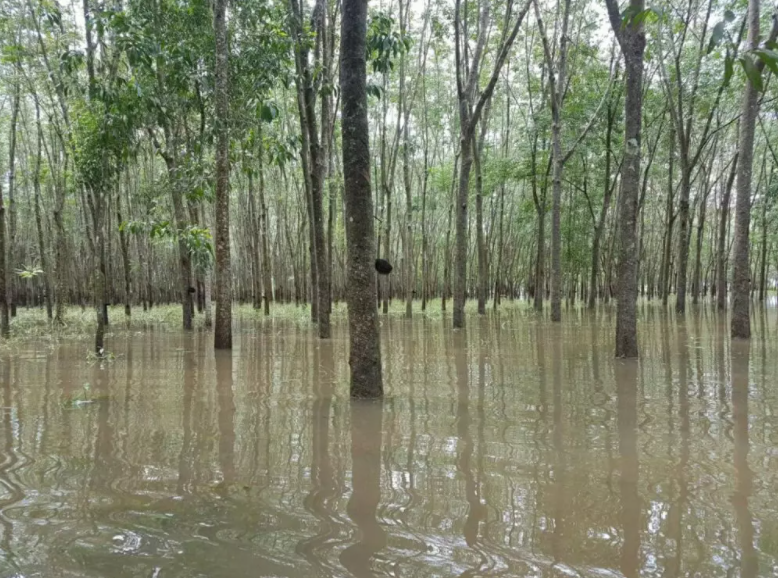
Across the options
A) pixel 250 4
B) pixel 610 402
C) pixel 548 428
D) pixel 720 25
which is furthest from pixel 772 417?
pixel 250 4

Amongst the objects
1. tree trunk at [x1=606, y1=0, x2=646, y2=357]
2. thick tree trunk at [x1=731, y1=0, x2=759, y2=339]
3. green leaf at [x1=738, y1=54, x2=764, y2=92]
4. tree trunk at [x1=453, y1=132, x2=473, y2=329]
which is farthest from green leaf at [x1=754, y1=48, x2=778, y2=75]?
tree trunk at [x1=453, y1=132, x2=473, y2=329]

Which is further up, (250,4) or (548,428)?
(250,4)

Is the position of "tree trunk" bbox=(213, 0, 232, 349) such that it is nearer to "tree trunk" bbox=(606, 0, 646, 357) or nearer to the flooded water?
the flooded water

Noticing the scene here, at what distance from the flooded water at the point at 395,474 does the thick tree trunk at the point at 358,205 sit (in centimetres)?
37

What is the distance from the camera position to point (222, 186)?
8.17 meters

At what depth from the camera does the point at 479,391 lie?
489 centimetres

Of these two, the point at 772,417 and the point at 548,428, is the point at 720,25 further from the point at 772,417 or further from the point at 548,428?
the point at 772,417

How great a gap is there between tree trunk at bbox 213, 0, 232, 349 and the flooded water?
89.3 inches

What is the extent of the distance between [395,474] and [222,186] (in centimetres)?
647

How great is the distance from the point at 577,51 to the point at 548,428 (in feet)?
48.2

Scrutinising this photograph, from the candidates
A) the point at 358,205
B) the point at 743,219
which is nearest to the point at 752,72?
the point at 358,205

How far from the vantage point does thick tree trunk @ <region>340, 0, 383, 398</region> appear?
453 cm

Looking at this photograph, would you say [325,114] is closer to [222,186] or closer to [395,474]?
[222,186]

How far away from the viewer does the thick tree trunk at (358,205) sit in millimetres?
4527
